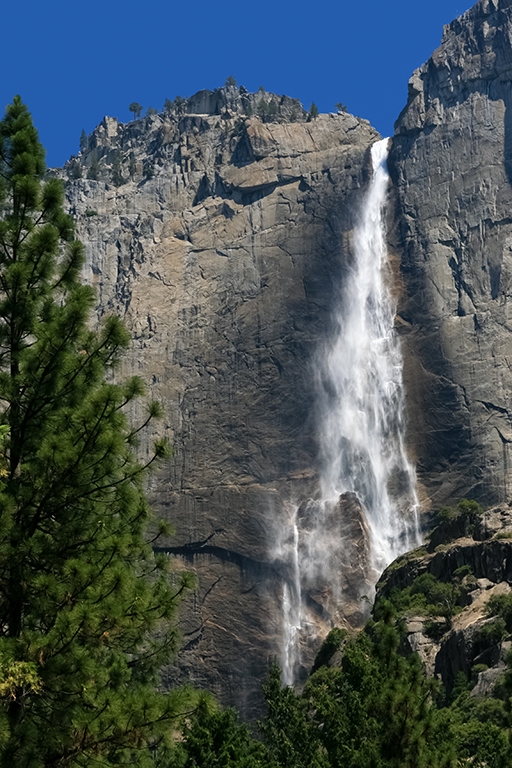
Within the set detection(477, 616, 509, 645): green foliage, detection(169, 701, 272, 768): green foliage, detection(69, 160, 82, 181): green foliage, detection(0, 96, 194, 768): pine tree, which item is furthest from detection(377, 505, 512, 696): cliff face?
detection(69, 160, 82, 181): green foliage

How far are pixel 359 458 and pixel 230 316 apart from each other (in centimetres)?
1841

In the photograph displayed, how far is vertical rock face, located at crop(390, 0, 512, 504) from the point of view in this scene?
8356cm

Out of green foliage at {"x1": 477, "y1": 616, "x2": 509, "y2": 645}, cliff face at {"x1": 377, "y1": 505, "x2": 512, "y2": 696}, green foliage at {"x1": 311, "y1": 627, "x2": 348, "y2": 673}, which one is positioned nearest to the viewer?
green foliage at {"x1": 477, "y1": 616, "x2": 509, "y2": 645}

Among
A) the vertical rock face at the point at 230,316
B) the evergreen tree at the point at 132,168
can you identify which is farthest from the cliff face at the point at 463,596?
the evergreen tree at the point at 132,168

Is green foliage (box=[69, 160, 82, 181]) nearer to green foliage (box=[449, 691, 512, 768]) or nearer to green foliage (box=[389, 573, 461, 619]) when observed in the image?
green foliage (box=[389, 573, 461, 619])

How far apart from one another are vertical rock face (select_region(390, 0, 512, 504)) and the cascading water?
2.21 meters

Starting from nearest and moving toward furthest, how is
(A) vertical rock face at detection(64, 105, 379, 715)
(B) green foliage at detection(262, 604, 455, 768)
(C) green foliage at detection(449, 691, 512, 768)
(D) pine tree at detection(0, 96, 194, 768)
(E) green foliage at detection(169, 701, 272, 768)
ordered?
(D) pine tree at detection(0, 96, 194, 768), (B) green foliage at detection(262, 604, 455, 768), (C) green foliage at detection(449, 691, 512, 768), (E) green foliage at detection(169, 701, 272, 768), (A) vertical rock face at detection(64, 105, 379, 715)

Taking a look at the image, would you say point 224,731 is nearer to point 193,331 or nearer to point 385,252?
point 193,331

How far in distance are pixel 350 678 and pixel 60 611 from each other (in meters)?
12.3

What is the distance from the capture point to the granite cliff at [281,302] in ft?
271

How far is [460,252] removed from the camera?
92.0 meters

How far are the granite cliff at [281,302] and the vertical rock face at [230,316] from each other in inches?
7.2

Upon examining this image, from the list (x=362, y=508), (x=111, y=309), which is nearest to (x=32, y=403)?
(x=362, y=508)

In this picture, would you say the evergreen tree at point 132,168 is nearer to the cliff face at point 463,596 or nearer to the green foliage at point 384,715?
the cliff face at point 463,596
